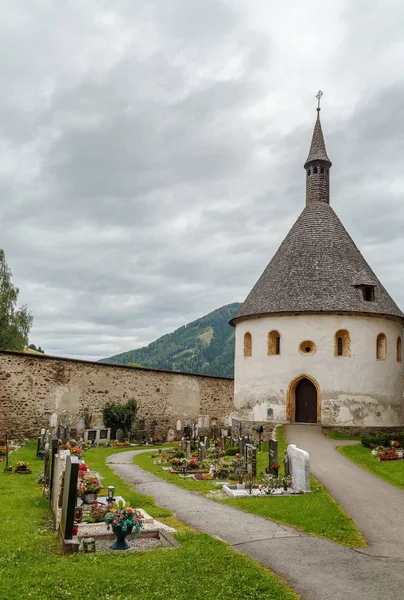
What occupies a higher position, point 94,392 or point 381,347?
point 381,347

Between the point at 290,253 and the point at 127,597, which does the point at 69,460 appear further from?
the point at 290,253

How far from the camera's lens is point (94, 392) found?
30391 millimetres

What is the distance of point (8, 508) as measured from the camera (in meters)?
11.6

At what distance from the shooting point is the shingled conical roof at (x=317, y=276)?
27.7 meters

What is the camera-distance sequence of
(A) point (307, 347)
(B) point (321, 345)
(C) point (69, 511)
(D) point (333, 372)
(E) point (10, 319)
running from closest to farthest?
1. (C) point (69, 511)
2. (D) point (333, 372)
3. (B) point (321, 345)
4. (A) point (307, 347)
5. (E) point (10, 319)

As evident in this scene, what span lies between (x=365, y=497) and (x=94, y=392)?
64.1 ft

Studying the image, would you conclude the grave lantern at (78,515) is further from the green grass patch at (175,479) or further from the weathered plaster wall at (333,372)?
the weathered plaster wall at (333,372)

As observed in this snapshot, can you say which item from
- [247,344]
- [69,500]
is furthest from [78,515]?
[247,344]

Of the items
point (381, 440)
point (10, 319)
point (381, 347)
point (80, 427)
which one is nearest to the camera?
point (381, 440)

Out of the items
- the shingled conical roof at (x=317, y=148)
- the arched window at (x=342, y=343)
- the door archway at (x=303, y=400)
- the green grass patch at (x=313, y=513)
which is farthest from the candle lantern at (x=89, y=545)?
the shingled conical roof at (x=317, y=148)

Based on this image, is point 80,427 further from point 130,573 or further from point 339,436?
point 130,573

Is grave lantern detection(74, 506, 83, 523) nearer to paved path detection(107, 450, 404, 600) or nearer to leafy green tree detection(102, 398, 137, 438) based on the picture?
paved path detection(107, 450, 404, 600)

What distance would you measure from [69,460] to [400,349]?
79.4 feet

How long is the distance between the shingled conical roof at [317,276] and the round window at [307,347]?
184 cm
